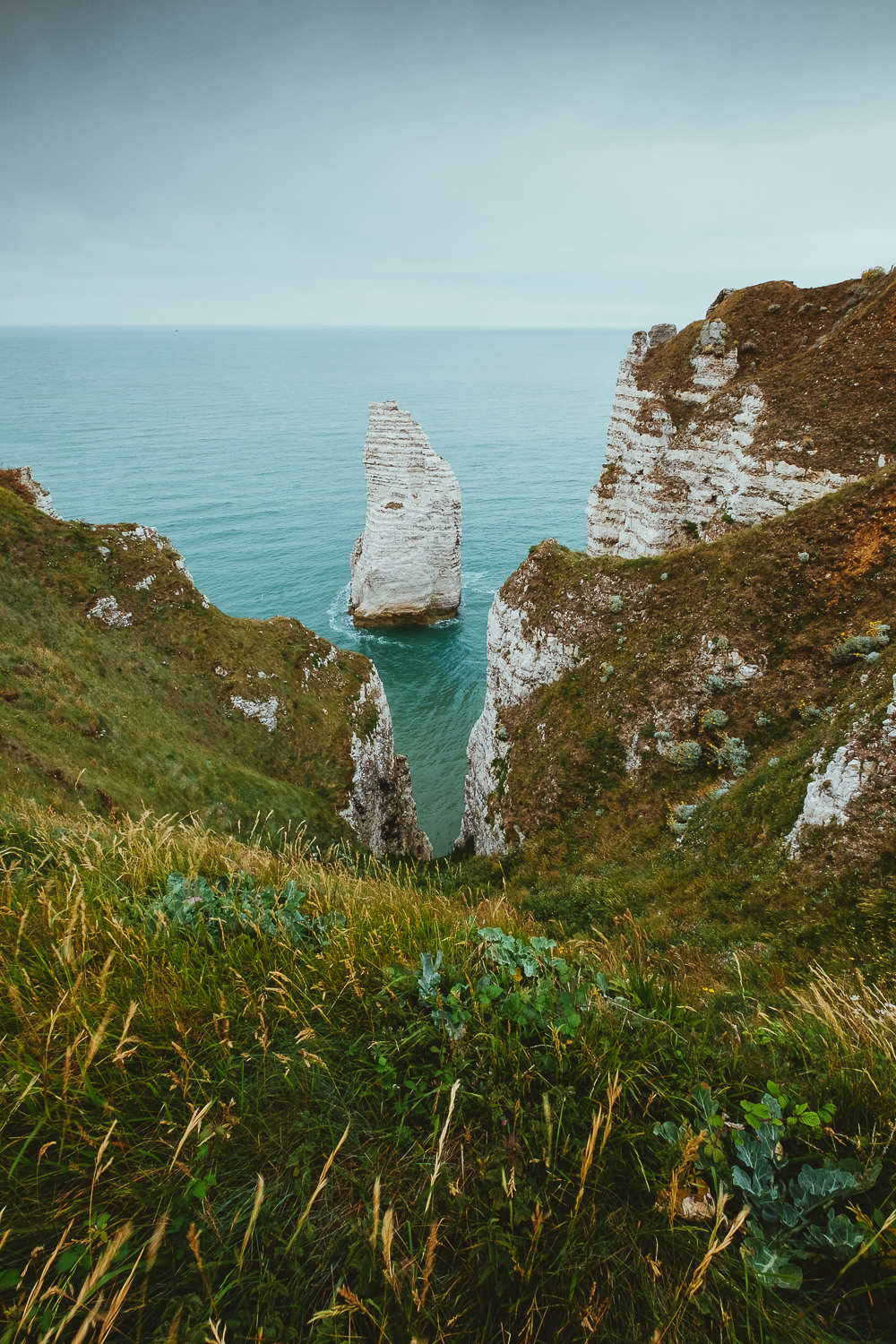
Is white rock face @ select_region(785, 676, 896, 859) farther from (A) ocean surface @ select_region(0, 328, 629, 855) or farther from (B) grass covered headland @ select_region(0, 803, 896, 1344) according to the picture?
(A) ocean surface @ select_region(0, 328, 629, 855)

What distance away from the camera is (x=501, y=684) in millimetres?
26844

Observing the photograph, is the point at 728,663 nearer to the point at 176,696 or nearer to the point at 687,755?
the point at 687,755

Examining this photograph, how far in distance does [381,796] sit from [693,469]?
79.1ft

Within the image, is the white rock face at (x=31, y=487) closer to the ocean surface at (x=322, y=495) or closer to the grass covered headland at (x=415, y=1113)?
the ocean surface at (x=322, y=495)

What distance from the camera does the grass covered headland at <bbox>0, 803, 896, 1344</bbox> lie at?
2482 mm

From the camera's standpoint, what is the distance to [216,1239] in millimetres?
2621

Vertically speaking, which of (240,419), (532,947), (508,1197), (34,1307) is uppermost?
(240,419)

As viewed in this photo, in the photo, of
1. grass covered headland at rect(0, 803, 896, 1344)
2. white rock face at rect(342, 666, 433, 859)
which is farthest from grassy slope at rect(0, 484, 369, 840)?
grass covered headland at rect(0, 803, 896, 1344)

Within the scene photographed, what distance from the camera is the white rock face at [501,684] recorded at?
23.9 metres

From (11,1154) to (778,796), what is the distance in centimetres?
1465

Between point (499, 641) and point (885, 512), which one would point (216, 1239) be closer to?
point (885, 512)

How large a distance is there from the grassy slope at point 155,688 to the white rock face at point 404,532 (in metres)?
22.7

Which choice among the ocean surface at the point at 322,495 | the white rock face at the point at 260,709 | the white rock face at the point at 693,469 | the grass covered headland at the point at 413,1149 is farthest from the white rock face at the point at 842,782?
the ocean surface at the point at 322,495

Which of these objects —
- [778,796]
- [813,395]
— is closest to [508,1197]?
[778,796]
